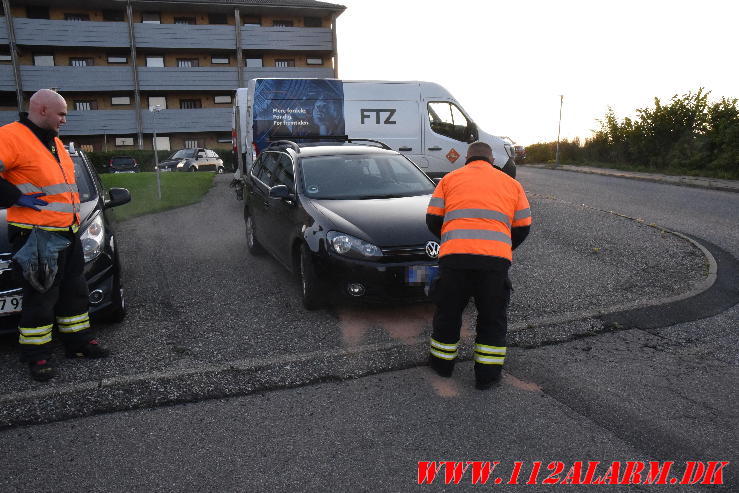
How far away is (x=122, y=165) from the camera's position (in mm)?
27062

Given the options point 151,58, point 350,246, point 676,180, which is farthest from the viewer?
point 151,58

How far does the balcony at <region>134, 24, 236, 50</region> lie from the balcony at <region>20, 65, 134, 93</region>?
2578mm

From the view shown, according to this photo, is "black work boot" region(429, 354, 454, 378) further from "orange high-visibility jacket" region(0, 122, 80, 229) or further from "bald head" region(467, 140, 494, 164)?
"orange high-visibility jacket" region(0, 122, 80, 229)

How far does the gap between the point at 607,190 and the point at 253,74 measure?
32.9m

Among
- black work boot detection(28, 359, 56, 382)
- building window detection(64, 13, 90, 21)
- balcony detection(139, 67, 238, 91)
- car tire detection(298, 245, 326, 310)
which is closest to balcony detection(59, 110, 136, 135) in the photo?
balcony detection(139, 67, 238, 91)

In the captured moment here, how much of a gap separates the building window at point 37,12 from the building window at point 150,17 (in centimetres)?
622

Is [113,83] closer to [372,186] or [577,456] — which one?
[372,186]

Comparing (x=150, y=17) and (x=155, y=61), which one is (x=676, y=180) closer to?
(x=155, y=61)

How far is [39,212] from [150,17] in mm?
43995

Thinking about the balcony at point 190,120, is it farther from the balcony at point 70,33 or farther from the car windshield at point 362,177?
the car windshield at point 362,177

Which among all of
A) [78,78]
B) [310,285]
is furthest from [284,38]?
[310,285]

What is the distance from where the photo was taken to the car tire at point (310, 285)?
208 inches

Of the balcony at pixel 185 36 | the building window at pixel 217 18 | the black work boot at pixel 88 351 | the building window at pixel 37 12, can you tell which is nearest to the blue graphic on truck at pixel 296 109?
the black work boot at pixel 88 351

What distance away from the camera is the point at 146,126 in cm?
4119
